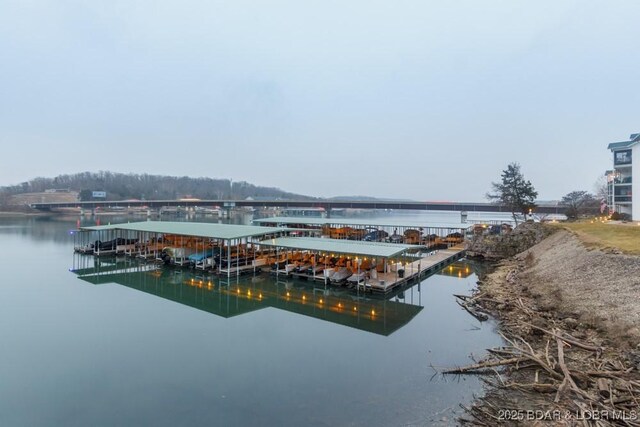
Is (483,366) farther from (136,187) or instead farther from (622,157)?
(136,187)

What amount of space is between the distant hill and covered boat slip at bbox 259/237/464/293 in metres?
122

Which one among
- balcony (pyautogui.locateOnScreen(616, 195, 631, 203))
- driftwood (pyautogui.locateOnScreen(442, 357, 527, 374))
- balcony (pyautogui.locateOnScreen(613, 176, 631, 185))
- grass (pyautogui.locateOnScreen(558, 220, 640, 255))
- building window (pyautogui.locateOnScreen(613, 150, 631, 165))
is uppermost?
building window (pyautogui.locateOnScreen(613, 150, 631, 165))

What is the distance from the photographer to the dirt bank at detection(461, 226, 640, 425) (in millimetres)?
7129

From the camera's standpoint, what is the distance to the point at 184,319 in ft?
49.0

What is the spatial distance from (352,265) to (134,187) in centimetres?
14710

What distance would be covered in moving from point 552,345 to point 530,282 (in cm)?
987

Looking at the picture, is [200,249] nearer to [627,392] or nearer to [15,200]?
[627,392]

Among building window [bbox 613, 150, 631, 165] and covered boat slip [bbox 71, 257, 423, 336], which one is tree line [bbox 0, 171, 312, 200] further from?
building window [bbox 613, 150, 631, 165]

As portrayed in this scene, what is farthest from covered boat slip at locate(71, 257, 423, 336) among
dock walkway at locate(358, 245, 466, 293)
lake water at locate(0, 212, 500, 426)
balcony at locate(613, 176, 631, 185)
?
balcony at locate(613, 176, 631, 185)

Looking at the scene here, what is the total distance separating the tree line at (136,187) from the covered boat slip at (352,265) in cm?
12177

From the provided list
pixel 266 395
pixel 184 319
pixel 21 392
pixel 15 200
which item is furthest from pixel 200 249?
pixel 15 200

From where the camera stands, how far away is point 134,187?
142 meters

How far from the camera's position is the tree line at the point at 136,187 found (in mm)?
134125

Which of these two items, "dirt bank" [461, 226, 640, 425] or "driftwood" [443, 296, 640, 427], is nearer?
"driftwood" [443, 296, 640, 427]
